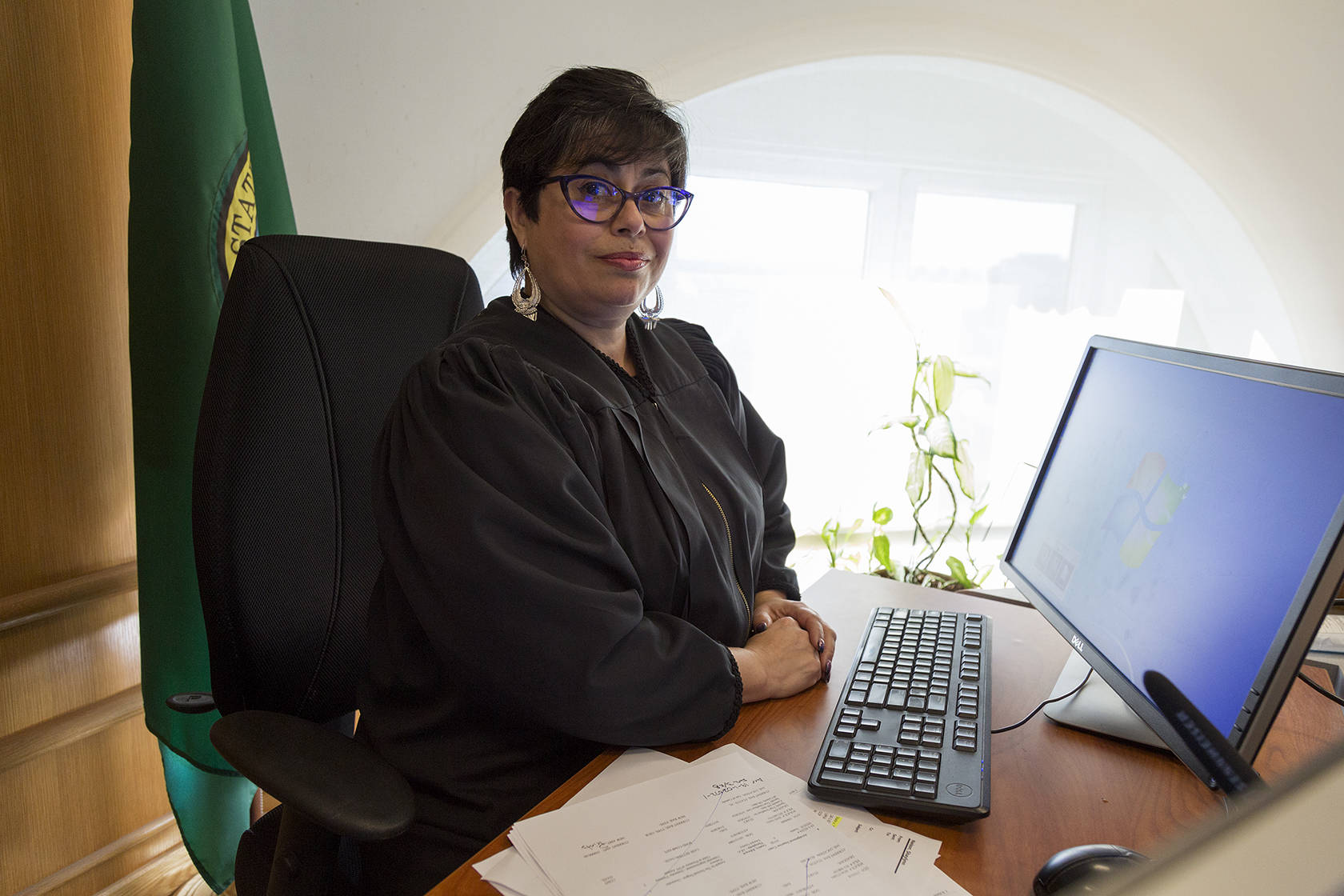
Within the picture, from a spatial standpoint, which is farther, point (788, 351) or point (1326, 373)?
point (788, 351)

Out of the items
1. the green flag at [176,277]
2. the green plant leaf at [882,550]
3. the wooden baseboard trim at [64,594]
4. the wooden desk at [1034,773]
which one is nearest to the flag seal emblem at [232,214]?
the green flag at [176,277]

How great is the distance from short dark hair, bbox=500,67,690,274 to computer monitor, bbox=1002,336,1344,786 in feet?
2.19

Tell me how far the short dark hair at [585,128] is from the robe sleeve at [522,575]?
30 cm

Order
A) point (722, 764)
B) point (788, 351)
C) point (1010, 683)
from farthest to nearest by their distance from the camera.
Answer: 1. point (788, 351)
2. point (1010, 683)
3. point (722, 764)

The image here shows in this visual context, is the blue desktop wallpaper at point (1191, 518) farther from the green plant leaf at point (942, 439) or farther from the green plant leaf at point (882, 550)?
the green plant leaf at point (882, 550)

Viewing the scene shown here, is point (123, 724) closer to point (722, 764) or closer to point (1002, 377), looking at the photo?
point (722, 764)

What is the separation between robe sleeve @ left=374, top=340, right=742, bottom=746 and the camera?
36.4 inches

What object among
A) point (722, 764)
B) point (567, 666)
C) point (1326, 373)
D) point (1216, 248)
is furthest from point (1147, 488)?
point (1216, 248)

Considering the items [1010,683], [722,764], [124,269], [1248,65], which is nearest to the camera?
[722,764]

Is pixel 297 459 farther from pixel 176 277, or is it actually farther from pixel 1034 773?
pixel 1034 773

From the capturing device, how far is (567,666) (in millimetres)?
917

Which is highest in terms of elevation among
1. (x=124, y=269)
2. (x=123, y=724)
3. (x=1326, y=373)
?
(x=1326, y=373)

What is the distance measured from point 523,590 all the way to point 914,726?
43 cm

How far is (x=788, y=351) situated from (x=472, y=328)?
2.36m
